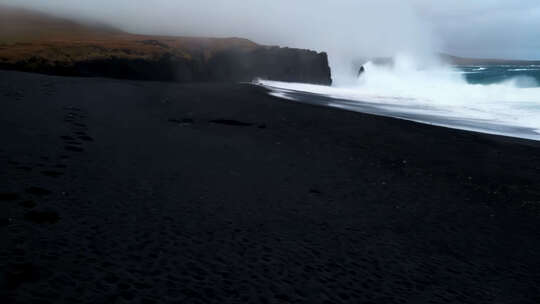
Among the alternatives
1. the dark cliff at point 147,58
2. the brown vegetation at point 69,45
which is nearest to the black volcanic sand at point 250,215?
the dark cliff at point 147,58

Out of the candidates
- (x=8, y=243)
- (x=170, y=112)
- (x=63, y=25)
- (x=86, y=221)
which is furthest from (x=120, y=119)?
(x=63, y=25)

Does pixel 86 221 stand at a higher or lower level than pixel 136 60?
lower

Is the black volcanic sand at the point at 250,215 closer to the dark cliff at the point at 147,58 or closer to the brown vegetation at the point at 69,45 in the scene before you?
the dark cliff at the point at 147,58

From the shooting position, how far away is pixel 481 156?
15430mm

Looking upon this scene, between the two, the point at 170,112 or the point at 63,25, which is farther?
Answer: the point at 63,25

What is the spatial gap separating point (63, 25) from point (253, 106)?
62.5 m

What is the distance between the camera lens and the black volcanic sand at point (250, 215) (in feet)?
18.5

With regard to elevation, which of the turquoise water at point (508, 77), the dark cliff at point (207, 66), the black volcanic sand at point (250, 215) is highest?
the turquoise water at point (508, 77)

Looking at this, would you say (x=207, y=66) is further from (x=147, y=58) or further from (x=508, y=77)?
(x=508, y=77)

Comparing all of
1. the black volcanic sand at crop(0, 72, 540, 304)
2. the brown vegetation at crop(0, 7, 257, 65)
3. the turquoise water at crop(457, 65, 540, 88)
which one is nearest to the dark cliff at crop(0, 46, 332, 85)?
the brown vegetation at crop(0, 7, 257, 65)

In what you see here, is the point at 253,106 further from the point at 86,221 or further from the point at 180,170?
the point at 86,221

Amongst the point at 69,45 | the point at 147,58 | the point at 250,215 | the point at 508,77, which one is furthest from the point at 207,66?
the point at 508,77

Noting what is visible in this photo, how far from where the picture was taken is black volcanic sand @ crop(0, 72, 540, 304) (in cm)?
565

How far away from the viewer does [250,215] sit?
843 cm
